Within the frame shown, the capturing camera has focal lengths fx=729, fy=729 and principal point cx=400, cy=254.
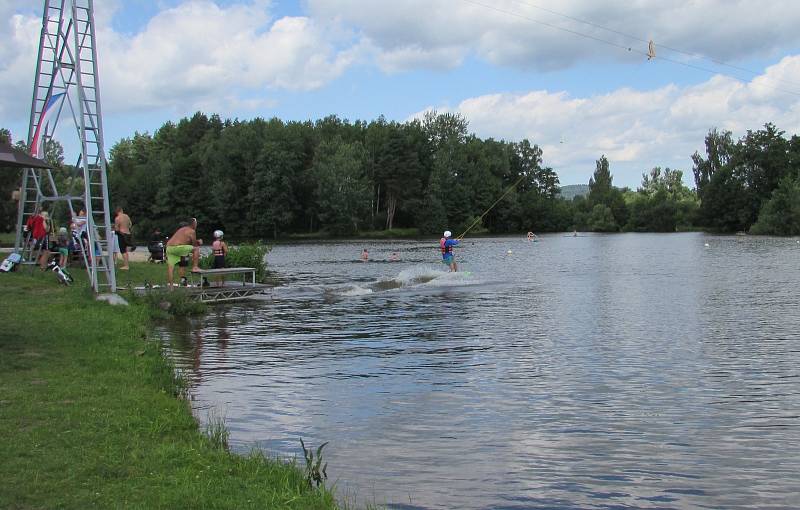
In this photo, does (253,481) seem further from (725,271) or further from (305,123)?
(305,123)

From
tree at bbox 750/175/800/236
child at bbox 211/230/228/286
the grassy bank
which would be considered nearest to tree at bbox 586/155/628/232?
tree at bbox 750/175/800/236

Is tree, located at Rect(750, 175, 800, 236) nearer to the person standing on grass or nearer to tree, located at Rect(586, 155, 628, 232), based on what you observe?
tree, located at Rect(586, 155, 628, 232)

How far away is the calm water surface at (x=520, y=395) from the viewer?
304 inches

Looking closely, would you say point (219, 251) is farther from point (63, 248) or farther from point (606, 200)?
point (606, 200)

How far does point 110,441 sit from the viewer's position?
7254mm

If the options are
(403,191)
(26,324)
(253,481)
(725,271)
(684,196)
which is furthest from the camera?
(684,196)

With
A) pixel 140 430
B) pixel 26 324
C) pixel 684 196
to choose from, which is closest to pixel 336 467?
pixel 140 430

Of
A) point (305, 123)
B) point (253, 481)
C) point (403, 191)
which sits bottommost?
point (253, 481)

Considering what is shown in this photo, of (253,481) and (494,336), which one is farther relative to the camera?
(494,336)

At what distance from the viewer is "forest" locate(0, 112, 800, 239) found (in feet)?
349

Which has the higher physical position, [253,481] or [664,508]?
[253,481]

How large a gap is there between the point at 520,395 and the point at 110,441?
6363 mm

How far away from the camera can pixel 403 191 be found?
116188 millimetres

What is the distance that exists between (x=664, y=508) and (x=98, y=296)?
14.9 meters
